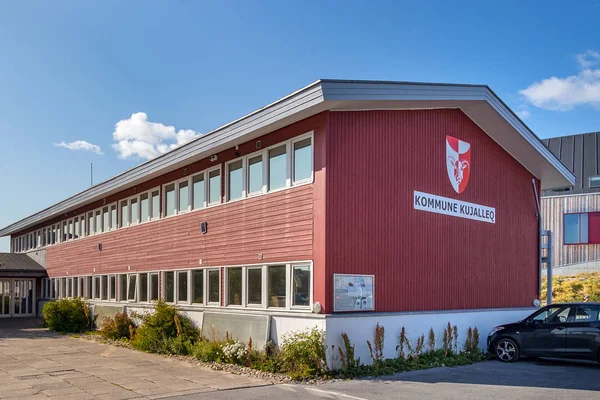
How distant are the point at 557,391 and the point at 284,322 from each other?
18.9 ft

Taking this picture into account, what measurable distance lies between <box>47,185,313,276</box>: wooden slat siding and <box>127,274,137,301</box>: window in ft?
1.05

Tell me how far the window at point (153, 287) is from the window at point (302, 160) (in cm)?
920

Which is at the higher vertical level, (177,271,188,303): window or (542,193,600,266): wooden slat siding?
(542,193,600,266): wooden slat siding

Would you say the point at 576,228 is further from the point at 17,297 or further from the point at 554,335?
the point at 17,297

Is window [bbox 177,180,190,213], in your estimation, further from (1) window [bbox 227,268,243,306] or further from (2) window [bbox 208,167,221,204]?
(1) window [bbox 227,268,243,306]

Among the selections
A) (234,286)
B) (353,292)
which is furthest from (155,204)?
(353,292)

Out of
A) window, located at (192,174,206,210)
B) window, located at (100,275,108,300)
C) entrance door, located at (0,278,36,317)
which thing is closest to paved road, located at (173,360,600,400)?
window, located at (192,174,206,210)

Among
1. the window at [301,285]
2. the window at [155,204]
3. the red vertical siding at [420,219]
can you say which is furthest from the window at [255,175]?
the window at [155,204]

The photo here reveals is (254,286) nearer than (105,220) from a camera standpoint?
Yes

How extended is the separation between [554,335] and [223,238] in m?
8.82

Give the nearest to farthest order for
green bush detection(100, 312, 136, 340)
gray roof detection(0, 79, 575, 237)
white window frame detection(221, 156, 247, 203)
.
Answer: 1. gray roof detection(0, 79, 575, 237)
2. white window frame detection(221, 156, 247, 203)
3. green bush detection(100, 312, 136, 340)

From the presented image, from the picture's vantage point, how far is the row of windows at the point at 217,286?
14539 millimetres

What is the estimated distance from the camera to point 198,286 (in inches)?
750

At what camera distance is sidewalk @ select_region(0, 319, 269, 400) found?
11711mm
